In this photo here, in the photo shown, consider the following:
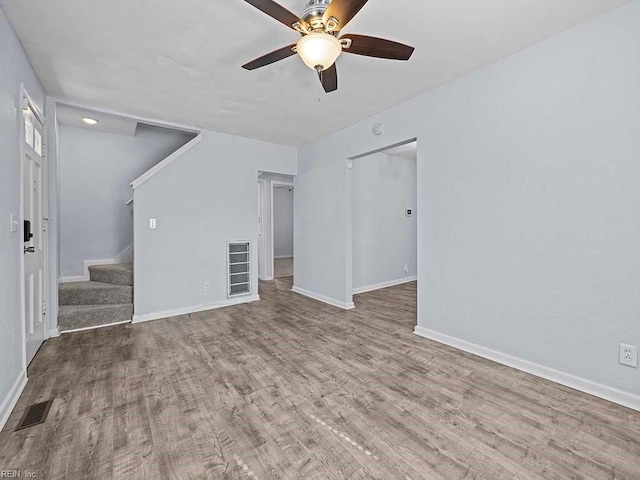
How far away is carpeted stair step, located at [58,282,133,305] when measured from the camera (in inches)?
144

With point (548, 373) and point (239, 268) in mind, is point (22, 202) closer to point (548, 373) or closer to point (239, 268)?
point (239, 268)

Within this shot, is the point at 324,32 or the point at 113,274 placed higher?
the point at 324,32

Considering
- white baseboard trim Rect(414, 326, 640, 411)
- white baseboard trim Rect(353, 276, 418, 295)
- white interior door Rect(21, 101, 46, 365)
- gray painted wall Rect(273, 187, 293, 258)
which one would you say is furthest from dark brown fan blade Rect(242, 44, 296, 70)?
gray painted wall Rect(273, 187, 293, 258)

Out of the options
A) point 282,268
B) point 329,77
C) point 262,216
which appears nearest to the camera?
point 329,77

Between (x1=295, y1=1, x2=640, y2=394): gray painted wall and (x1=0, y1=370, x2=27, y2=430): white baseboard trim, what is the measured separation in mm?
3352

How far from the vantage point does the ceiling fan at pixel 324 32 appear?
1.53 m

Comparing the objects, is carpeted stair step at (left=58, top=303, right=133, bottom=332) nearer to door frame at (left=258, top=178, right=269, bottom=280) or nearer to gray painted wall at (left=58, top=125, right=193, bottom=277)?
gray painted wall at (left=58, top=125, right=193, bottom=277)

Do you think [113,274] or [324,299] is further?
[324,299]

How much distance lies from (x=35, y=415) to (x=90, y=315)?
1835 mm

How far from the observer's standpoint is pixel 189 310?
Result: 4.08 meters

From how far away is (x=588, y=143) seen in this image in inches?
81.4

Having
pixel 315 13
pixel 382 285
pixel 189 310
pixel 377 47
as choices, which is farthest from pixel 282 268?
pixel 315 13

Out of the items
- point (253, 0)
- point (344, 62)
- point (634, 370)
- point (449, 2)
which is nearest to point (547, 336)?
point (634, 370)

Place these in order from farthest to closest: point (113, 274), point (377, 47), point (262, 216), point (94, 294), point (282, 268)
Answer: point (282, 268)
point (262, 216)
point (113, 274)
point (94, 294)
point (377, 47)
